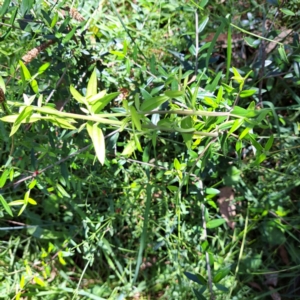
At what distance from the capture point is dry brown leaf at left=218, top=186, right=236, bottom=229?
1.43 m

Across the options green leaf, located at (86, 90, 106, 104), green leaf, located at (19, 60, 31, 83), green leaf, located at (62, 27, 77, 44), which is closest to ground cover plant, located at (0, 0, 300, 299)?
green leaf, located at (62, 27, 77, 44)

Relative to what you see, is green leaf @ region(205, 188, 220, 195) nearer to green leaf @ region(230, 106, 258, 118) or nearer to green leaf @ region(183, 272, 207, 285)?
green leaf @ region(183, 272, 207, 285)

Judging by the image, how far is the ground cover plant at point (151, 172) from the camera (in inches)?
41.0

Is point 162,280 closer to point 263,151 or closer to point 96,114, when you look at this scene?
point 263,151

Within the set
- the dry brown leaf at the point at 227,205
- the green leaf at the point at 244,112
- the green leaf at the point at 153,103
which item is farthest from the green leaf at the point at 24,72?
the dry brown leaf at the point at 227,205

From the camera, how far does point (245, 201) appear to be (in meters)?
1.41

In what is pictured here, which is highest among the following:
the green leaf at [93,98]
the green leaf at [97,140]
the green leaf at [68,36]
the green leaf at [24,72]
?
the green leaf at [68,36]

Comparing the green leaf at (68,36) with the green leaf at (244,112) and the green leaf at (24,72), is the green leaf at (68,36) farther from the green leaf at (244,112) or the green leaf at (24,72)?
the green leaf at (244,112)

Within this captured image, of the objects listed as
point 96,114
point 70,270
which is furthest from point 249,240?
point 96,114

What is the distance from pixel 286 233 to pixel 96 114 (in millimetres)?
970

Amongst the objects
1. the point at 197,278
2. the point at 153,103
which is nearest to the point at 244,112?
the point at 153,103

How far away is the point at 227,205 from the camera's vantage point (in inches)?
56.6

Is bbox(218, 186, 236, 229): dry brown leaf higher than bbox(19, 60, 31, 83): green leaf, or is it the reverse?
bbox(19, 60, 31, 83): green leaf

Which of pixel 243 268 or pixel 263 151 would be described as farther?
pixel 243 268
